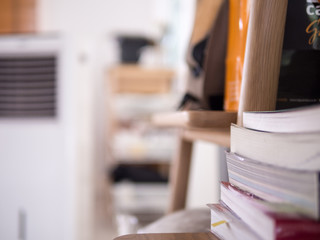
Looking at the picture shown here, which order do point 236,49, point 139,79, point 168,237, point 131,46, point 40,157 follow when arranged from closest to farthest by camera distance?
point 168,237, point 236,49, point 40,157, point 131,46, point 139,79

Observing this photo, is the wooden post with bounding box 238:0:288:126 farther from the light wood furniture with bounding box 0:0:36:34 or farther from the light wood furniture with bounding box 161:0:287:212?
the light wood furniture with bounding box 0:0:36:34

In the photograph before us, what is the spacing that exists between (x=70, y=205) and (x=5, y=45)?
0.67m

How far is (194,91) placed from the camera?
76 centimetres

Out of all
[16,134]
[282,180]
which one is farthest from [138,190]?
[282,180]

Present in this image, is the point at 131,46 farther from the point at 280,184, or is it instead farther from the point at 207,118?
the point at 280,184

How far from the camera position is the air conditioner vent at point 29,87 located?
120 centimetres

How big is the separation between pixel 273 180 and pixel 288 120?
62 millimetres

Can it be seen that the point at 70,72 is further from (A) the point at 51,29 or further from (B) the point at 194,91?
(A) the point at 51,29

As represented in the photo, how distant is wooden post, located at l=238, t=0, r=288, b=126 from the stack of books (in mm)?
42

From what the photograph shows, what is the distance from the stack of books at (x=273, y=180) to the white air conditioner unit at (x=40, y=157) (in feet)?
3.02

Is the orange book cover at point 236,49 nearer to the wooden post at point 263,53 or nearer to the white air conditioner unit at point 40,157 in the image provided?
the wooden post at point 263,53

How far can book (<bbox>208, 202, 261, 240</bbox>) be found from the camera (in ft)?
1.01

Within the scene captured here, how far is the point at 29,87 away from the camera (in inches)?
47.7

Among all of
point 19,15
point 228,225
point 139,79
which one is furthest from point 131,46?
point 228,225
